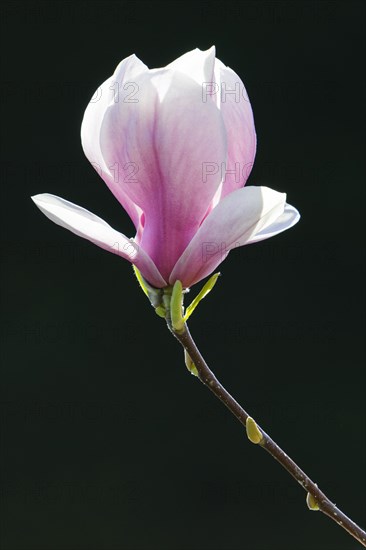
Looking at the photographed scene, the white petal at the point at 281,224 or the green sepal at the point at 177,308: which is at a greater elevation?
the white petal at the point at 281,224

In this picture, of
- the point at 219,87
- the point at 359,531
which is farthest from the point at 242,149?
the point at 359,531

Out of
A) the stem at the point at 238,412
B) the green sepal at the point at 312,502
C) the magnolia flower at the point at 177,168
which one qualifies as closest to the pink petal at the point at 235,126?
the magnolia flower at the point at 177,168

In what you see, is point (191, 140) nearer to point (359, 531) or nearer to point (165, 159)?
point (165, 159)

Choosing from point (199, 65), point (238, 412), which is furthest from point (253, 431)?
point (199, 65)

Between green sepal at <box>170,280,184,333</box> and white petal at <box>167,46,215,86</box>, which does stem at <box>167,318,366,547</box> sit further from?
white petal at <box>167,46,215,86</box>

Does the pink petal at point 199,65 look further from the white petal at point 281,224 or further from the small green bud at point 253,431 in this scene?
the small green bud at point 253,431

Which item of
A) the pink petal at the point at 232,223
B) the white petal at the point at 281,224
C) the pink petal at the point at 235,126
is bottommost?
the white petal at the point at 281,224

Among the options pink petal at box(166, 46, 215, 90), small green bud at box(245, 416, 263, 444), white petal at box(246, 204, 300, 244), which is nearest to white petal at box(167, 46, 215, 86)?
pink petal at box(166, 46, 215, 90)
